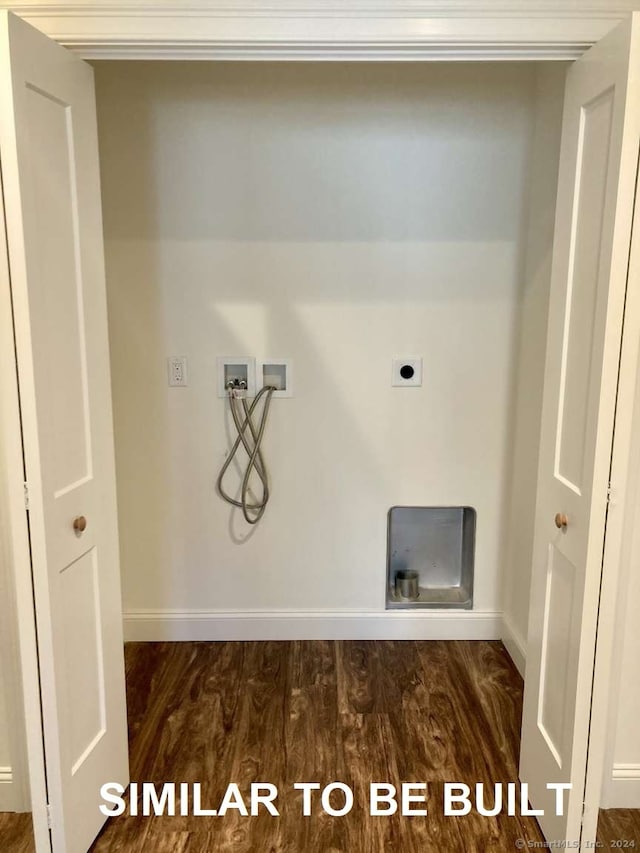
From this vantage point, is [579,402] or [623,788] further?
[623,788]

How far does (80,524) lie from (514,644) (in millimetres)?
1952

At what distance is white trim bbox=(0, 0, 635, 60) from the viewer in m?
1.63

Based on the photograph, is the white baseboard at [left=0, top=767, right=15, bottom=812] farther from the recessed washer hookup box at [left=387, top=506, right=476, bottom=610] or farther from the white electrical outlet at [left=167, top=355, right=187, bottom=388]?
the recessed washer hookup box at [left=387, top=506, right=476, bottom=610]

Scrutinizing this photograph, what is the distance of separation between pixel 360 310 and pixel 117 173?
114cm

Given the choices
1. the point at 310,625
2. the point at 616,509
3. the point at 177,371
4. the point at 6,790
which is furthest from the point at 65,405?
the point at 310,625

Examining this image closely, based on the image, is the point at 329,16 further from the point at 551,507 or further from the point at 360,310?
the point at 551,507

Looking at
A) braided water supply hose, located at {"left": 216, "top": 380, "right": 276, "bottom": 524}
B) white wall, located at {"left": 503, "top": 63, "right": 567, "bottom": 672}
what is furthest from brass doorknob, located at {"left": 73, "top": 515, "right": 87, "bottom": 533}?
white wall, located at {"left": 503, "top": 63, "right": 567, "bottom": 672}

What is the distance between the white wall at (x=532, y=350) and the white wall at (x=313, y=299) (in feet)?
0.20

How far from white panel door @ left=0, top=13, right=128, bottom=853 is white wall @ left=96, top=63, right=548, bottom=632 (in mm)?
876

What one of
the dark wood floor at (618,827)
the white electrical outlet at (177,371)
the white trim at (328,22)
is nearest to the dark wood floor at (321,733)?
the dark wood floor at (618,827)

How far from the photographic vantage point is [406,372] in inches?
109

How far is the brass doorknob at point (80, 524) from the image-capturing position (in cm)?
167

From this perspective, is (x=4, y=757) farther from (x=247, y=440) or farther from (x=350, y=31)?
(x=350, y=31)

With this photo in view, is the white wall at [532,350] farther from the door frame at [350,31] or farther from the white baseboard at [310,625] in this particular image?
the door frame at [350,31]
